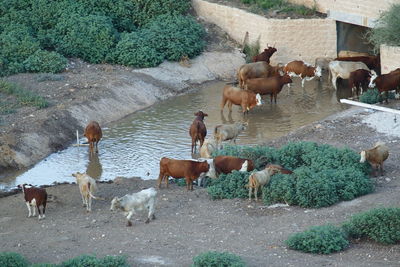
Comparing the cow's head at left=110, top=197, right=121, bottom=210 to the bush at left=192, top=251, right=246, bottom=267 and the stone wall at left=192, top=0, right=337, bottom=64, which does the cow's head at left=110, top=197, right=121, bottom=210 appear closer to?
the bush at left=192, top=251, right=246, bottom=267

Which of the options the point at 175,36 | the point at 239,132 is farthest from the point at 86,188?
the point at 175,36

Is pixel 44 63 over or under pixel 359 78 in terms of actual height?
over

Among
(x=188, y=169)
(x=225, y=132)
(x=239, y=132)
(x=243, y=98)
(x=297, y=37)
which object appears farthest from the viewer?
(x=297, y=37)

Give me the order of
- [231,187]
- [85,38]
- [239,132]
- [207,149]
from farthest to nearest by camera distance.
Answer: [85,38] → [239,132] → [207,149] → [231,187]

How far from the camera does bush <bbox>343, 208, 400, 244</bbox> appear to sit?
16.8 meters

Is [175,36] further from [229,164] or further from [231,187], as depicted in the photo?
[231,187]

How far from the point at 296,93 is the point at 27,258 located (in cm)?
1529

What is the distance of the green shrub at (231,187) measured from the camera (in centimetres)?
2027

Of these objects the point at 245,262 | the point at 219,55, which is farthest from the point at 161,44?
the point at 245,262

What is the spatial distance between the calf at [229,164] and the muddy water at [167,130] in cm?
207

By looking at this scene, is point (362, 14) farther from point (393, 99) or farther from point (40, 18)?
point (40, 18)

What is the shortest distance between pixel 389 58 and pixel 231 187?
35.0ft

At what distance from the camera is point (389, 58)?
2927cm

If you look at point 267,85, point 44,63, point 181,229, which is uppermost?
point 44,63
